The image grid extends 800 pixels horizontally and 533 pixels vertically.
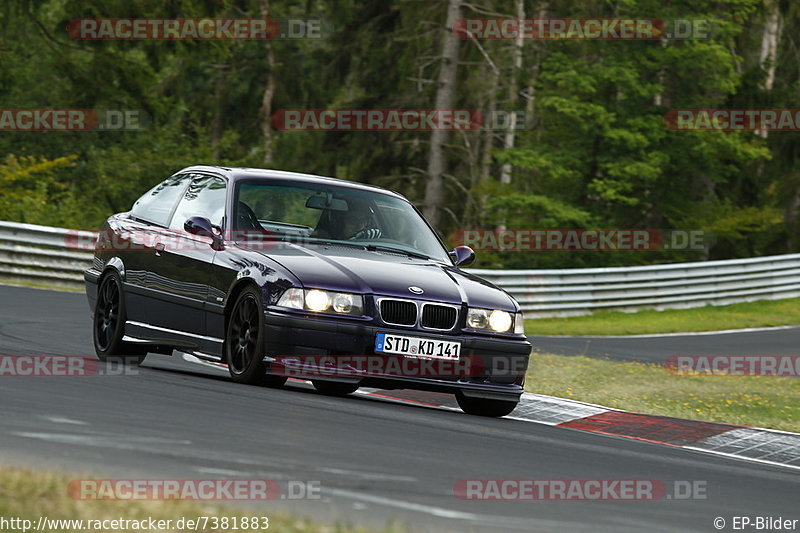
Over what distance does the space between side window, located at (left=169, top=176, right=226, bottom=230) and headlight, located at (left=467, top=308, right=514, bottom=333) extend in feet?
7.01

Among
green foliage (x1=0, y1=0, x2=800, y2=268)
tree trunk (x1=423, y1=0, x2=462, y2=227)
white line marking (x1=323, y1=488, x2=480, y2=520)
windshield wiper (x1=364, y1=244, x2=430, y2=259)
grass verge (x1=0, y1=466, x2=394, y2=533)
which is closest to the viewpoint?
grass verge (x1=0, y1=466, x2=394, y2=533)

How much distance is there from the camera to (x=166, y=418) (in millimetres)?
7328

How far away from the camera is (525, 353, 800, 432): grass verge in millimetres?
12062

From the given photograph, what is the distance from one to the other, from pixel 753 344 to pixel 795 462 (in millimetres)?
13715

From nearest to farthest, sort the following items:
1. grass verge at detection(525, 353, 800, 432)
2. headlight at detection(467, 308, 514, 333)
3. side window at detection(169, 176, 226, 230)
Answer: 1. headlight at detection(467, 308, 514, 333)
2. side window at detection(169, 176, 226, 230)
3. grass verge at detection(525, 353, 800, 432)

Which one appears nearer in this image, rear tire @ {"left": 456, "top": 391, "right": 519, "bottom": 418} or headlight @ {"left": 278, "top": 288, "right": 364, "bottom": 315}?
headlight @ {"left": 278, "top": 288, "right": 364, "bottom": 315}

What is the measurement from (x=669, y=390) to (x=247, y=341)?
604 centimetres

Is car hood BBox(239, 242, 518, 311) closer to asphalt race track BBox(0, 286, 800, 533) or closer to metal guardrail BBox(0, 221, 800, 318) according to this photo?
asphalt race track BBox(0, 286, 800, 533)

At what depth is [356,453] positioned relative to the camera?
6668 mm

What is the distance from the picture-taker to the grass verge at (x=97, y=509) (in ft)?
15.2

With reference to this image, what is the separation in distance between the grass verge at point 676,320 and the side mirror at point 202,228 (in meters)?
14.2

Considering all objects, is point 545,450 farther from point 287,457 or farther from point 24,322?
point 24,322

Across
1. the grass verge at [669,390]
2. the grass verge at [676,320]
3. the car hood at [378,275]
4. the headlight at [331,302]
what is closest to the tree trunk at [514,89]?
the grass verge at [676,320]

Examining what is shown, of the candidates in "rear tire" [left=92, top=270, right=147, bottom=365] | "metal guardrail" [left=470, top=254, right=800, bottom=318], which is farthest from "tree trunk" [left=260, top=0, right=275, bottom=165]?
"rear tire" [left=92, top=270, right=147, bottom=365]
